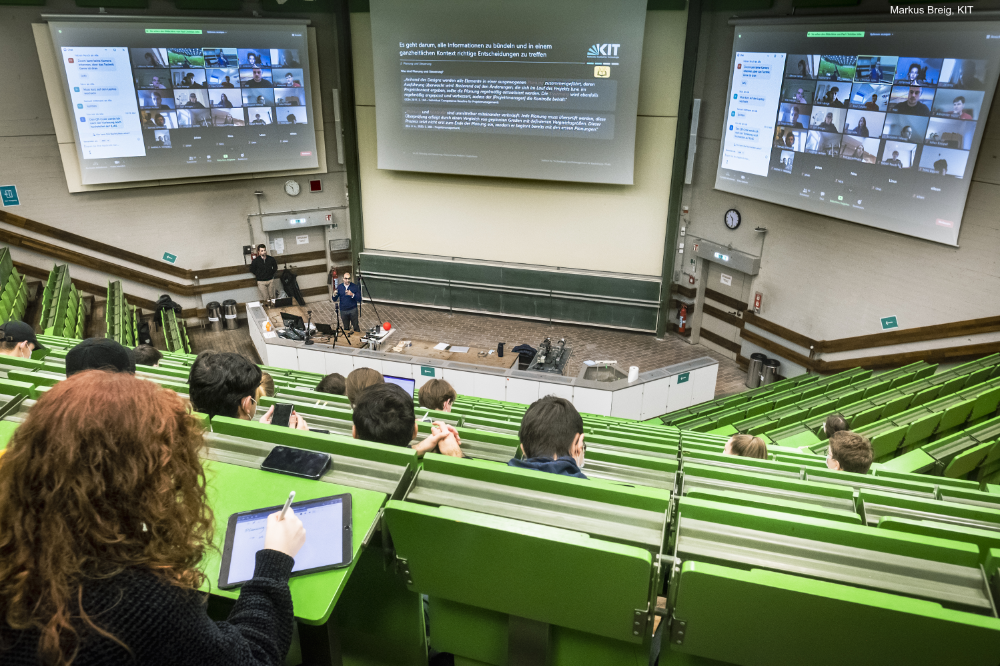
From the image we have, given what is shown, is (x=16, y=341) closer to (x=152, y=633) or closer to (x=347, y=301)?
(x=152, y=633)

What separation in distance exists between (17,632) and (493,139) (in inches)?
440

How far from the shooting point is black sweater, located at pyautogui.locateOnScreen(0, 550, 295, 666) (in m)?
1.20

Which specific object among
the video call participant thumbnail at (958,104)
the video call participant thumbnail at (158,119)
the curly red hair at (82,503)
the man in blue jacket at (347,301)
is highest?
the video call participant thumbnail at (958,104)

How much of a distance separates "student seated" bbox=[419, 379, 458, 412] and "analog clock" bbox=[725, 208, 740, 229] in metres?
7.43

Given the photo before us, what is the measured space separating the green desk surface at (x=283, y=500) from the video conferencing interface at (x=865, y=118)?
28.2ft

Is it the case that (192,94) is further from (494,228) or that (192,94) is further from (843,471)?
(843,471)

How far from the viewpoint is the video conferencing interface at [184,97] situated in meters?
10.1

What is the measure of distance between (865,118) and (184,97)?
1070 centimetres

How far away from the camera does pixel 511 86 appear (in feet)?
36.6

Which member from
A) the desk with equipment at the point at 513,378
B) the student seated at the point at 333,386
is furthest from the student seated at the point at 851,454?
the student seated at the point at 333,386

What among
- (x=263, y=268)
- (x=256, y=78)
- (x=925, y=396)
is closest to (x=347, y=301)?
(x=263, y=268)

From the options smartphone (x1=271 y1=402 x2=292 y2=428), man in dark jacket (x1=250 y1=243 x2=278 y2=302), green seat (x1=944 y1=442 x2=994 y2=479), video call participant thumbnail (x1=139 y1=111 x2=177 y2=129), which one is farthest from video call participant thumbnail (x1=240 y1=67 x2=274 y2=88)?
green seat (x1=944 y1=442 x2=994 y2=479)

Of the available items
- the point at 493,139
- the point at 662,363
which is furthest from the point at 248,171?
the point at 662,363

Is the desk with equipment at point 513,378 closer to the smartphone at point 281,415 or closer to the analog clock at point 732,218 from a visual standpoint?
the analog clock at point 732,218
